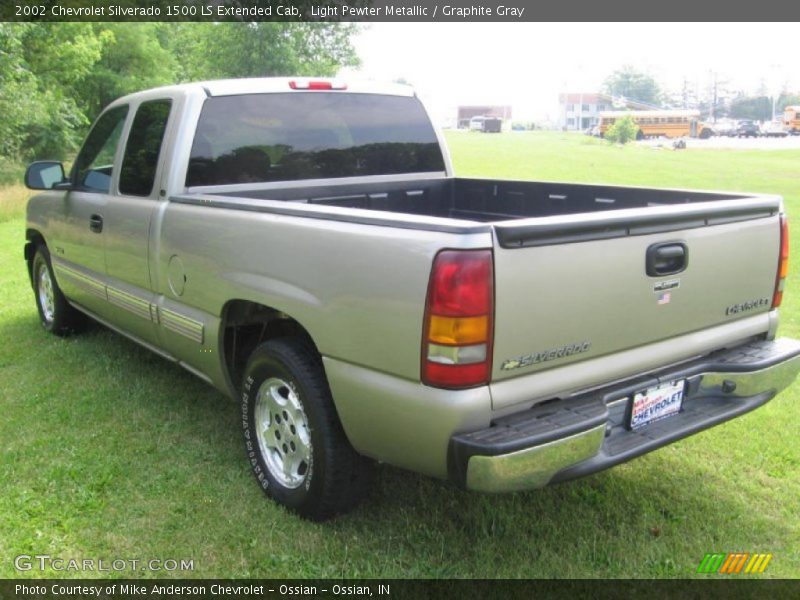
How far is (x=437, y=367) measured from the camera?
2574mm

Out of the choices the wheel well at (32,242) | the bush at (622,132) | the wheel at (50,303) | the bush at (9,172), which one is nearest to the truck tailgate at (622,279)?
the wheel at (50,303)

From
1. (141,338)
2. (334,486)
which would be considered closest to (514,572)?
(334,486)

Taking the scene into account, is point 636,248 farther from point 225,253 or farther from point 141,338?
point 141,338

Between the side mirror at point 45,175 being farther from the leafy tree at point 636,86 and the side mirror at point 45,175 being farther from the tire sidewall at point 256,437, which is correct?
the leafy tree at point 636,86

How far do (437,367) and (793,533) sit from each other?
194cm

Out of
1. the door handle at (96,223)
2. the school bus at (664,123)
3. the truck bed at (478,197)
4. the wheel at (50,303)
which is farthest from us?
the school bus at (664,123)

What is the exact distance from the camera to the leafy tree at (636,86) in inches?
5103

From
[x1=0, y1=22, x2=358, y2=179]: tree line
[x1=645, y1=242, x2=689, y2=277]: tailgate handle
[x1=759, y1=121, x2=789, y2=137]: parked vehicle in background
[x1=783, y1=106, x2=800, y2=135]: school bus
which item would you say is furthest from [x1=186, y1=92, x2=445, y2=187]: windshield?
[x1=783, y1=106, x2=800, y2=135]: school bus

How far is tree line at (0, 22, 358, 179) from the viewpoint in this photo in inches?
1026

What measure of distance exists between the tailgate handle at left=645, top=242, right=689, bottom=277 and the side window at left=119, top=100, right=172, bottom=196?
2787 millimetres

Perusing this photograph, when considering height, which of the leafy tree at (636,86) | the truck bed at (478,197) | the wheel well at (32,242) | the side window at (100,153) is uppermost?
the leafy tree at (636,86)

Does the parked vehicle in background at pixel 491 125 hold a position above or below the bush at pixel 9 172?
above

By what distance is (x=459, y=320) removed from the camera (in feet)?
8.29

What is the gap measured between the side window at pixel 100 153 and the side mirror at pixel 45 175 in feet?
0.55
